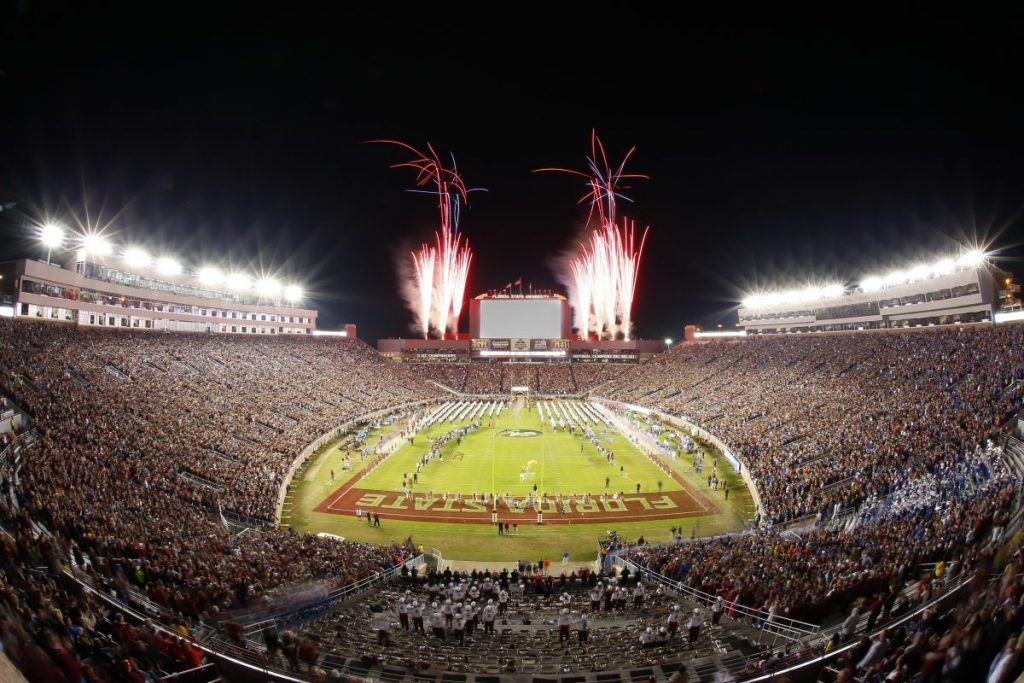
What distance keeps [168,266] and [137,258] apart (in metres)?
5.01

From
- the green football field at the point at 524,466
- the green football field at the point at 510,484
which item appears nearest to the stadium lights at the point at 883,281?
the green football field at the point at 510,484

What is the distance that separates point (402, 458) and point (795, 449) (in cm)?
2779

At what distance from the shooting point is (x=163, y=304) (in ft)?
204

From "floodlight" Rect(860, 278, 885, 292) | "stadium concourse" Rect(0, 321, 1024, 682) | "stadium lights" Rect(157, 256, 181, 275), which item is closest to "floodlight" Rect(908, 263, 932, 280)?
"floodlight" Rect(860, 278, 885, 292)

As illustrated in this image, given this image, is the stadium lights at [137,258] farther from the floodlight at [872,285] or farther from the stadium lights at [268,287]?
the floodlight at [872,285]

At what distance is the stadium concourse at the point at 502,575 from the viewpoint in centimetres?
915

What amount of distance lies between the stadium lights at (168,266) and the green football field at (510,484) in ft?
120

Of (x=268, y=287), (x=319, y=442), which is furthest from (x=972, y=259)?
(x=268, y=287)

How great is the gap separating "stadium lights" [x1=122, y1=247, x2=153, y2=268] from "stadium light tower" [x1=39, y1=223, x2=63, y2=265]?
33.4 feet

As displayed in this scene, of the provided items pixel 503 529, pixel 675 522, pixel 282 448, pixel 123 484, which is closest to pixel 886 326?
pixel 675 522

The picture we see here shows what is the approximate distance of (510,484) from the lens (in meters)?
33.3

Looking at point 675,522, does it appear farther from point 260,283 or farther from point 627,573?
point 260,283

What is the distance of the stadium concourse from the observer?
9.15m

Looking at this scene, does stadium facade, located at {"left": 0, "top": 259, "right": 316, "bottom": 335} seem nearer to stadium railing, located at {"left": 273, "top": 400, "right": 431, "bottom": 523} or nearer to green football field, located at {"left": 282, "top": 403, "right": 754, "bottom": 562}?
stadium railing, located at {"left": 273, "top": 400, "right": 431, "bottom": 523}
